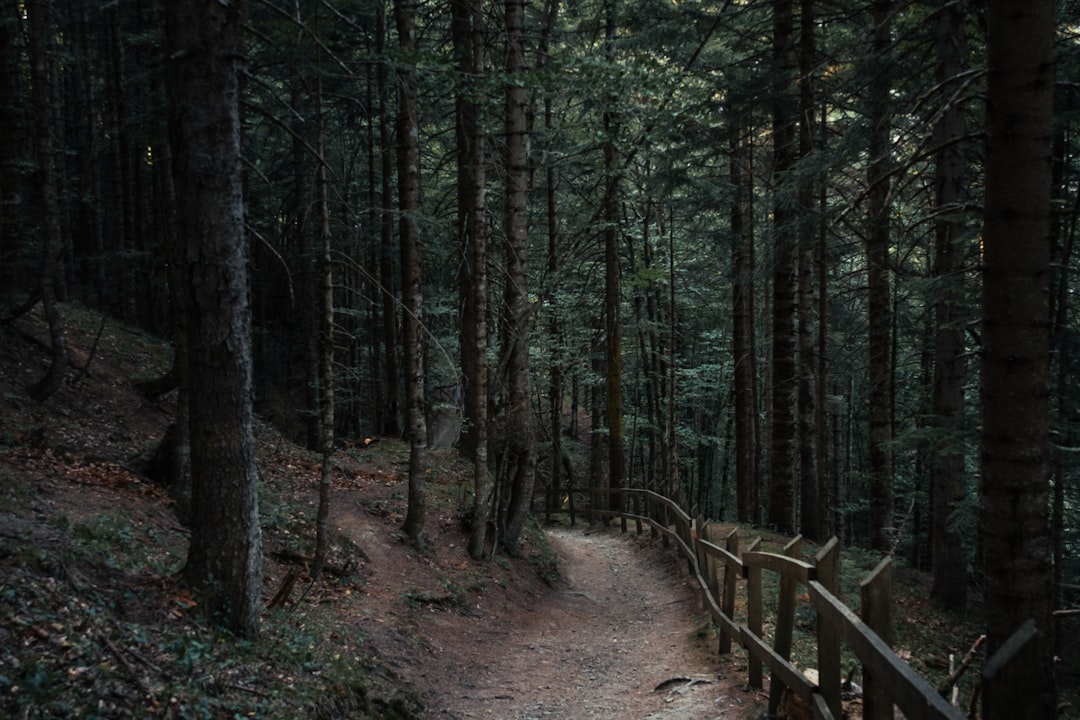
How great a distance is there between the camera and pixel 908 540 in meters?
30.1

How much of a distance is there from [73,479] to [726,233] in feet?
48.3

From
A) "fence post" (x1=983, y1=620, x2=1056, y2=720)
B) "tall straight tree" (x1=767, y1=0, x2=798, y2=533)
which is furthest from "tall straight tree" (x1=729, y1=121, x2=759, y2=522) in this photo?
"fence post" (x1=983, y1=620, x2=1056, y2=720)

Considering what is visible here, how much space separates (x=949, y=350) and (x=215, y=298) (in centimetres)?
1017

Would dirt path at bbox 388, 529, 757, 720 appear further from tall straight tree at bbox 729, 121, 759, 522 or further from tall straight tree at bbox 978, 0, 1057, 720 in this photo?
tall straight tree at bbox 729, 121, 759, 522

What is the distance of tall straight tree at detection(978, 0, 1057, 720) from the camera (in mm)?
4500

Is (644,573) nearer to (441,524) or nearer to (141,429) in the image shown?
(441,524)

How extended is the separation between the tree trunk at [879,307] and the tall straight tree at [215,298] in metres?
8.63

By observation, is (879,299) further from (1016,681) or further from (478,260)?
(1016,681)

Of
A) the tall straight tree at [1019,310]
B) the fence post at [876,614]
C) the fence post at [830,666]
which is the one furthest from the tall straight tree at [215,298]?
the tall straight tree at [1019,310]

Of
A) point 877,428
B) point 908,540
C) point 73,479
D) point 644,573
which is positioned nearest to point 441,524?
point 644,573

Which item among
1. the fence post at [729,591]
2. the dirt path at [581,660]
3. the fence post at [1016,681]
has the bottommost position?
the dirt path at [581,660]

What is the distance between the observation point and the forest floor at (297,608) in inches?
191

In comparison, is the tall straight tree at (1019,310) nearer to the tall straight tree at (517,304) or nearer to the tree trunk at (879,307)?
the tree trunk at (879,307)

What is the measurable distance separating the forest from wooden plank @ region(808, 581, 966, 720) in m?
1.30
